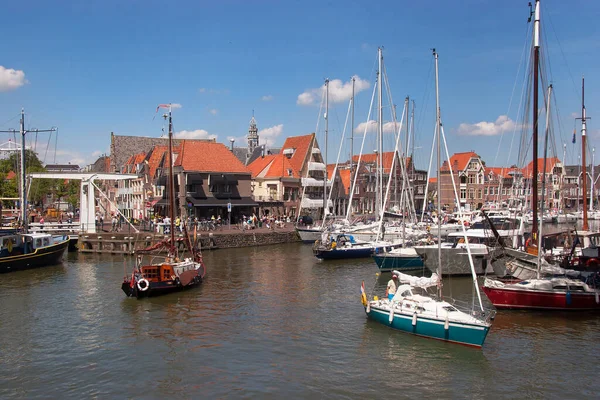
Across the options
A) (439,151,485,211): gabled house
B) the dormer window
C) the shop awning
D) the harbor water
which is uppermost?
the dormer window

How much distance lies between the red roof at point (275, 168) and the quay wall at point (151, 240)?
1810 centimetres

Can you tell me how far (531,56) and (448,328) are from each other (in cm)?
1792

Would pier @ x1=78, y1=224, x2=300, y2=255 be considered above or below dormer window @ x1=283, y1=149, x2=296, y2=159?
below

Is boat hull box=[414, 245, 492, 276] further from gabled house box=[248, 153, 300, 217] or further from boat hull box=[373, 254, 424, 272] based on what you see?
gabled house box=[248, 153, 300, 217]

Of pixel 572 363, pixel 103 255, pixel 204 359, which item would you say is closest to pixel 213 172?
pixel 103 255

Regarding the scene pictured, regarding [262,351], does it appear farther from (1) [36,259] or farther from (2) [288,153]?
(2) [288,153]

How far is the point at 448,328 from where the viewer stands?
2167 centimetres

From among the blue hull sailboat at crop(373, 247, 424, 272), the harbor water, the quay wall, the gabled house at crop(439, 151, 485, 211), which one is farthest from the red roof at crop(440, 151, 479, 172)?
the harbor water

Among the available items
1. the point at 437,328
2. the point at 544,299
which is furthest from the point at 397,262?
the point at 437,328

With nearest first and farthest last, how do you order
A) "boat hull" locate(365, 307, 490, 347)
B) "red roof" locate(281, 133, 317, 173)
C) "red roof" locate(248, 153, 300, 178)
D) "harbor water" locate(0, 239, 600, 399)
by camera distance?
1. "harbor water" locate(0, 239, 600, 399)
2. "boat hull" locate(365, 307, 490, 347)
3. "red roof" locate(248, 153, 300, 178)
4. "red roof" locate(281, 133, 317, 173)

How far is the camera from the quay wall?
167 feet

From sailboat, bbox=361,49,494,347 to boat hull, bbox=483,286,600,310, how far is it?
4978 millimetres

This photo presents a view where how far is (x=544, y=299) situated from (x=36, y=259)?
3664 centimetres

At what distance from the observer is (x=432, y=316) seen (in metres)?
22.1
